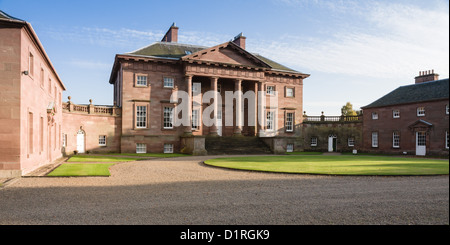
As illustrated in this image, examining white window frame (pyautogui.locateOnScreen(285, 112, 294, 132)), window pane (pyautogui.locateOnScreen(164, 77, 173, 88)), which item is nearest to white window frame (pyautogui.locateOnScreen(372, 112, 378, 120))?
white window frame (pyautogui.locateOnScreen(285, 112, 294, 132))

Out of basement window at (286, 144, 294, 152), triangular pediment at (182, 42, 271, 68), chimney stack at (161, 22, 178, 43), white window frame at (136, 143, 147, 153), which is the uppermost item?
chimney stack at (161, 22, 178, 43)

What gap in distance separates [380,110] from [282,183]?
34.0 m

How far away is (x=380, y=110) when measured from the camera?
41.3 metres

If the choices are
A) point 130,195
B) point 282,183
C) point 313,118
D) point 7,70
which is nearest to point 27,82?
point 7,70

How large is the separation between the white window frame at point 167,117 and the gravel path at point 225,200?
844 inches

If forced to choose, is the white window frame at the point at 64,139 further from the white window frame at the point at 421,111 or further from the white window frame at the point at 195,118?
the white window frame at the point at 421,111

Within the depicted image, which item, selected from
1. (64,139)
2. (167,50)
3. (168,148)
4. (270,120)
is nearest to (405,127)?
(270,120)

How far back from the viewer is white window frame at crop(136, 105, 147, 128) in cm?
3384

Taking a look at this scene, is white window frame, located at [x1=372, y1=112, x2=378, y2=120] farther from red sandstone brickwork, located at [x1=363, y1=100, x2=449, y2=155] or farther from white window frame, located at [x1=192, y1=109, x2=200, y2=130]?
white window frame, located at [x1=192, y1=109, x2=200, y2=130]

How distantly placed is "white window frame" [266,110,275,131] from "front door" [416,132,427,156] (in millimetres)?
16284

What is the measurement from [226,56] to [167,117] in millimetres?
9374

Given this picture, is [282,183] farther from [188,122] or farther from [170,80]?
[170,80]

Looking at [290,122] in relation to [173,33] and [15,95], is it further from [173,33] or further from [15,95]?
[15,95]

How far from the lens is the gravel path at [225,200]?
690cm
